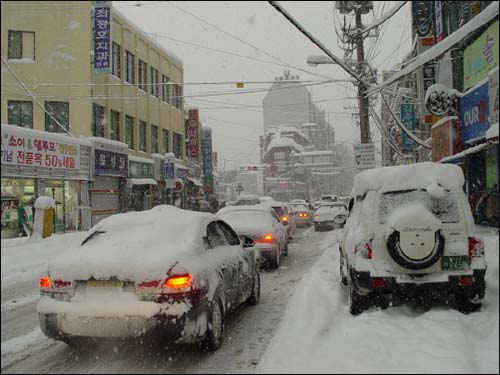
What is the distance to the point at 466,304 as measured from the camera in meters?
5.40

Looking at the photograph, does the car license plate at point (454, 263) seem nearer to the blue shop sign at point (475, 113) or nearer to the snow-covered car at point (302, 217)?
the blue shop sign at point (475, 113)

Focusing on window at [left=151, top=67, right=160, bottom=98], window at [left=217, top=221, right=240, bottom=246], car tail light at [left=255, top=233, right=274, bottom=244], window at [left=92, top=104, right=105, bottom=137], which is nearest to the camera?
window at [left=217, top=221, right=240, bottom=246]

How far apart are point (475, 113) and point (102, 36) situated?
9.04 metres

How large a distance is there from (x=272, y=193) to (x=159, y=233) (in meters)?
71.5

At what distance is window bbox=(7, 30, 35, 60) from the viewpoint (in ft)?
14.2

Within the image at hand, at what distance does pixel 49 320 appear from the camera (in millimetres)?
4633

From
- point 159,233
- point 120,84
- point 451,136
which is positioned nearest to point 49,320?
point 159,233

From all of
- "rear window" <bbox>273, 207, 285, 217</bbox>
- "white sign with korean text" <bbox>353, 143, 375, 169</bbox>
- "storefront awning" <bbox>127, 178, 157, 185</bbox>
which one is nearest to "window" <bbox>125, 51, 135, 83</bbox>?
"storefront awning" <bbox>127, 178, 157, 185</bbox>

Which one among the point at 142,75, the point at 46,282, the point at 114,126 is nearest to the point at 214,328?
the point at 46,282

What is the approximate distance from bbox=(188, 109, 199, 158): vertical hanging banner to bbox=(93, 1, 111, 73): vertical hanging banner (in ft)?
60.2

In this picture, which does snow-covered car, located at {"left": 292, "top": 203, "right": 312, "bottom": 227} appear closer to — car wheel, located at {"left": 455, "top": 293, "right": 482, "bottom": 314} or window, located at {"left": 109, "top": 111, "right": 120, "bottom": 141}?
window, located at {"left": 109, "top": 111, "right": 120, "bottom": 141}

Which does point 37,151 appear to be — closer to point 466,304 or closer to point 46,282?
point 46,282

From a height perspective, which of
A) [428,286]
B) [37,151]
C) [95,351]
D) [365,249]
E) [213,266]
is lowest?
[95,351]

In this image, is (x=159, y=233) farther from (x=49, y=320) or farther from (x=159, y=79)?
(x=159, y=79)
